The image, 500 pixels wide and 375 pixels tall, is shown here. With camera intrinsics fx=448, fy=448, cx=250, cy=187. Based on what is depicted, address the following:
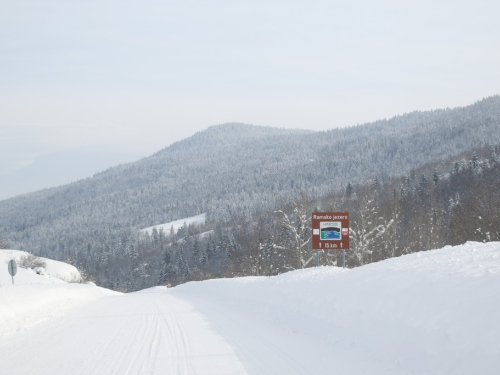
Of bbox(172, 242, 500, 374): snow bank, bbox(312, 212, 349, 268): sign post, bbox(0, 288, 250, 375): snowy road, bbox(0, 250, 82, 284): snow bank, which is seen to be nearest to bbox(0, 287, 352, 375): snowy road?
bbox(0, 288, 250, 375): snowy road

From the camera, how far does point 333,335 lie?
1026 centimetres

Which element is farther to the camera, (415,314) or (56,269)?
(56,269)

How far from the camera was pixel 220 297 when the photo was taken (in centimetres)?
2422

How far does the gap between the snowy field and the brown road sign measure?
328 inches

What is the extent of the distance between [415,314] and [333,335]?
249 cm

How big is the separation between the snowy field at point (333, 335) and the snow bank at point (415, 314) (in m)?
0.02

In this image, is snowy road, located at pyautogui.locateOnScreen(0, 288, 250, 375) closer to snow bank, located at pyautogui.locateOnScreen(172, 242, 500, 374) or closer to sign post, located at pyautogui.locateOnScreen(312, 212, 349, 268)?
snow bank, located at pyautogui.locateOnScreen(172, 242, 500, 374)

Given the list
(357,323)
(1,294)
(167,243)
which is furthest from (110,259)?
(357,323)

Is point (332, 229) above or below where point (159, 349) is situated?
above

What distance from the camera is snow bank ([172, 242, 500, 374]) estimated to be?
21.9ft

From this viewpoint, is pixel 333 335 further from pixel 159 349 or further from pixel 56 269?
pixel 56 269

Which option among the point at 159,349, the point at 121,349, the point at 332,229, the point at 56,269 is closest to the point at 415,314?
the point at 159,349

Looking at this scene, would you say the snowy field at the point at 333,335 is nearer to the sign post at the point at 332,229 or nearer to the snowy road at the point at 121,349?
the snowy road at the point at 121,349

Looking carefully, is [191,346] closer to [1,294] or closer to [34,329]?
[34,329]
